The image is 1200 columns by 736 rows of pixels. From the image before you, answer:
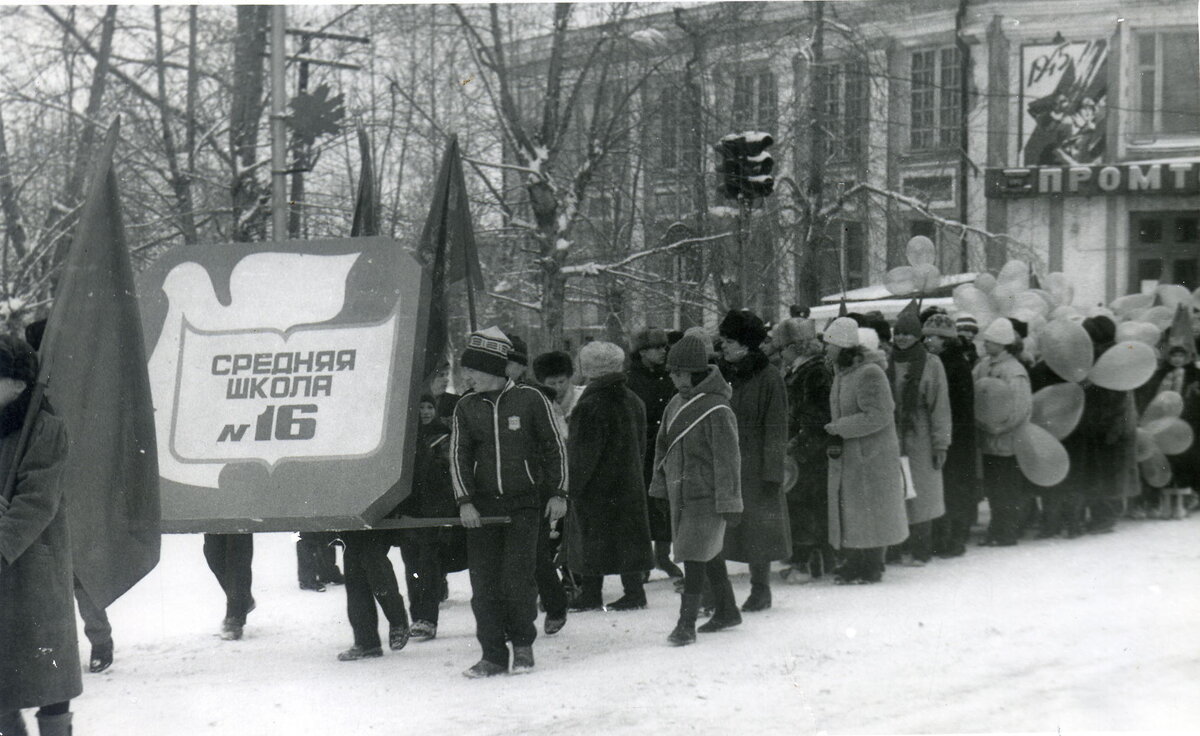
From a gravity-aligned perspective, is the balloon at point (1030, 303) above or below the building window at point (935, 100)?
below

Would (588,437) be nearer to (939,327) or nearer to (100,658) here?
(100,658)

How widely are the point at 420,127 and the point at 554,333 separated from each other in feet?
12.9

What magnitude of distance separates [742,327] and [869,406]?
1.48 meters

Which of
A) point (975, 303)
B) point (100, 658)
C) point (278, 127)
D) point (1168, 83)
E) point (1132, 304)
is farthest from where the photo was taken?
point (1168, 83)

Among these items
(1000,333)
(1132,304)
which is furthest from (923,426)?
(1132,304)

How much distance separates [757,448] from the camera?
26.7ft

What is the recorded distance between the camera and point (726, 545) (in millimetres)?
8156

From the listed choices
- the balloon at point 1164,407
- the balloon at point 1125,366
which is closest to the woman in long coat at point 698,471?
the balloon at point 1125,366

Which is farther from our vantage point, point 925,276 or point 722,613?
point 925,276

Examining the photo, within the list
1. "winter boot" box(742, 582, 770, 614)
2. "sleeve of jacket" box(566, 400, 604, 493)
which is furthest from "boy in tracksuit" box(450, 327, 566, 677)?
"winter boot" box(742, 582, 770, 614)

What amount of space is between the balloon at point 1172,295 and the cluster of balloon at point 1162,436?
987mm

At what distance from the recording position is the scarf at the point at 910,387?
9.84 meters

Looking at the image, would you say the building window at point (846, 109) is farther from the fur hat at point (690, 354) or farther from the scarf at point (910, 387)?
the fur hat at point (690, 354)

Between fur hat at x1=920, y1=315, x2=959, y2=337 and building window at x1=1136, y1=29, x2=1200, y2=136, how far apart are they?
3.32 metres
